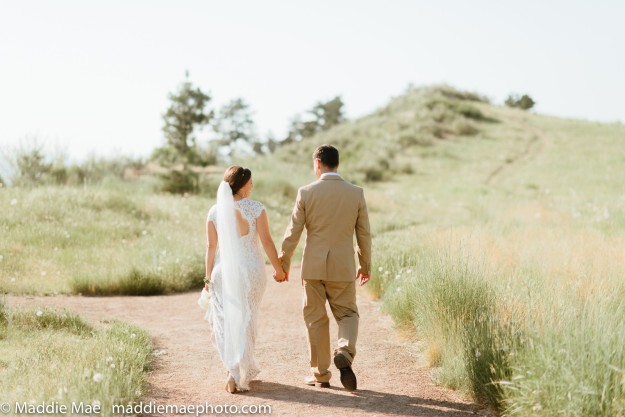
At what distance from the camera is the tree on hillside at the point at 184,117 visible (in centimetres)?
2344

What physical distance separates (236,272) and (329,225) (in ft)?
3.08

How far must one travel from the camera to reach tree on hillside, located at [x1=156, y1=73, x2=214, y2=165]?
76.9ft

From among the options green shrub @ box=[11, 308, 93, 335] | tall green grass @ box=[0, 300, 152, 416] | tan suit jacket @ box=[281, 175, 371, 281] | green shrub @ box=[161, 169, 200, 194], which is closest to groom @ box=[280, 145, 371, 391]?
tan suit jacket @ box=[281, 175, 371, 281]

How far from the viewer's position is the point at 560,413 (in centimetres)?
440

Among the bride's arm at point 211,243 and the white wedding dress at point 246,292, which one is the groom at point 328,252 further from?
the bride's arm at point 211,243

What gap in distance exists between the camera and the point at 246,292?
20.4 ft

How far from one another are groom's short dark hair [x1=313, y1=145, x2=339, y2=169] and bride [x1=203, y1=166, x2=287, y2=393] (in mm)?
666

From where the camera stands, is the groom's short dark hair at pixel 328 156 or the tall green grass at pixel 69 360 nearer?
the tall green grass at pixel 69 360

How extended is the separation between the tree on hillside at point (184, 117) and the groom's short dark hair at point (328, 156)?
17.6 m

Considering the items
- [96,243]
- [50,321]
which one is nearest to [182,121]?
[96,243]

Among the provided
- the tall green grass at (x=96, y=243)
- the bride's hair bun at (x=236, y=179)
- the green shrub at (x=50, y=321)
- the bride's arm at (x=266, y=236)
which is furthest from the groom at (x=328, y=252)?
the tall green grass at (x=96, y=243)

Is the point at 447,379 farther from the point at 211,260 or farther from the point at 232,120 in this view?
the point at 232,120

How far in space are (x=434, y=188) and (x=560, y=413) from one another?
1052 inches

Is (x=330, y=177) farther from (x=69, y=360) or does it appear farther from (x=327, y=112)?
(x=327, y=112)
